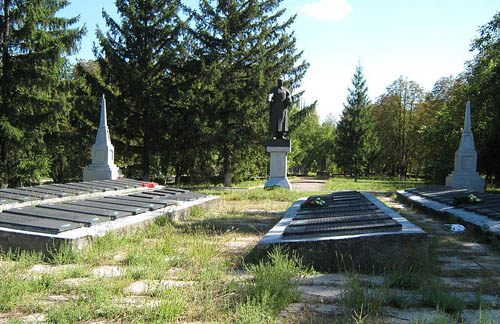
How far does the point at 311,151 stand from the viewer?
49.2m

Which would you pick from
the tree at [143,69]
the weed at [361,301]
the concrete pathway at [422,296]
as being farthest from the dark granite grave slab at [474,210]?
the tree at [143,69]

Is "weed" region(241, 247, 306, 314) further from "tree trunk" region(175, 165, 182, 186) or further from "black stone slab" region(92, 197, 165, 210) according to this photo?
"tree trunk" region(175, 165, 182, 186)

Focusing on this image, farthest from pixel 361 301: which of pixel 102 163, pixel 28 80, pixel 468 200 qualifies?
pixel 28 80

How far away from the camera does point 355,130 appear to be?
1197 inches

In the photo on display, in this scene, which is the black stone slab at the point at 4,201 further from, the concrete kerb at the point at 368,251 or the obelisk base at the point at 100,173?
the obelisk base at the point at 100,173

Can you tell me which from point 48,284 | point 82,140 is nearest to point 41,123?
point 82,140

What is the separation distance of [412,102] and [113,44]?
32.8 meters

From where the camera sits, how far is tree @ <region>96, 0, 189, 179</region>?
59.8ft

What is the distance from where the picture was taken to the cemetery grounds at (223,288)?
7.70 feet

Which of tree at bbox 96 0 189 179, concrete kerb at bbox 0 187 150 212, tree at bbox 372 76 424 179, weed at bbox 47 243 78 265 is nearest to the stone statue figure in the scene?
tree at bbox 96 0 189 179

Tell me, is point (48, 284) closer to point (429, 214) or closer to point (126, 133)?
point (429, 214)

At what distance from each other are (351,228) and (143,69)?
17359mm

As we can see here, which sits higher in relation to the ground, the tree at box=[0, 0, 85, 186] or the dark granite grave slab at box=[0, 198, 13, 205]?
the tree at box=[0, 0, 85, 186]

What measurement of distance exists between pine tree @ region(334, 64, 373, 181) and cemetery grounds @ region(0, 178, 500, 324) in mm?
26721
